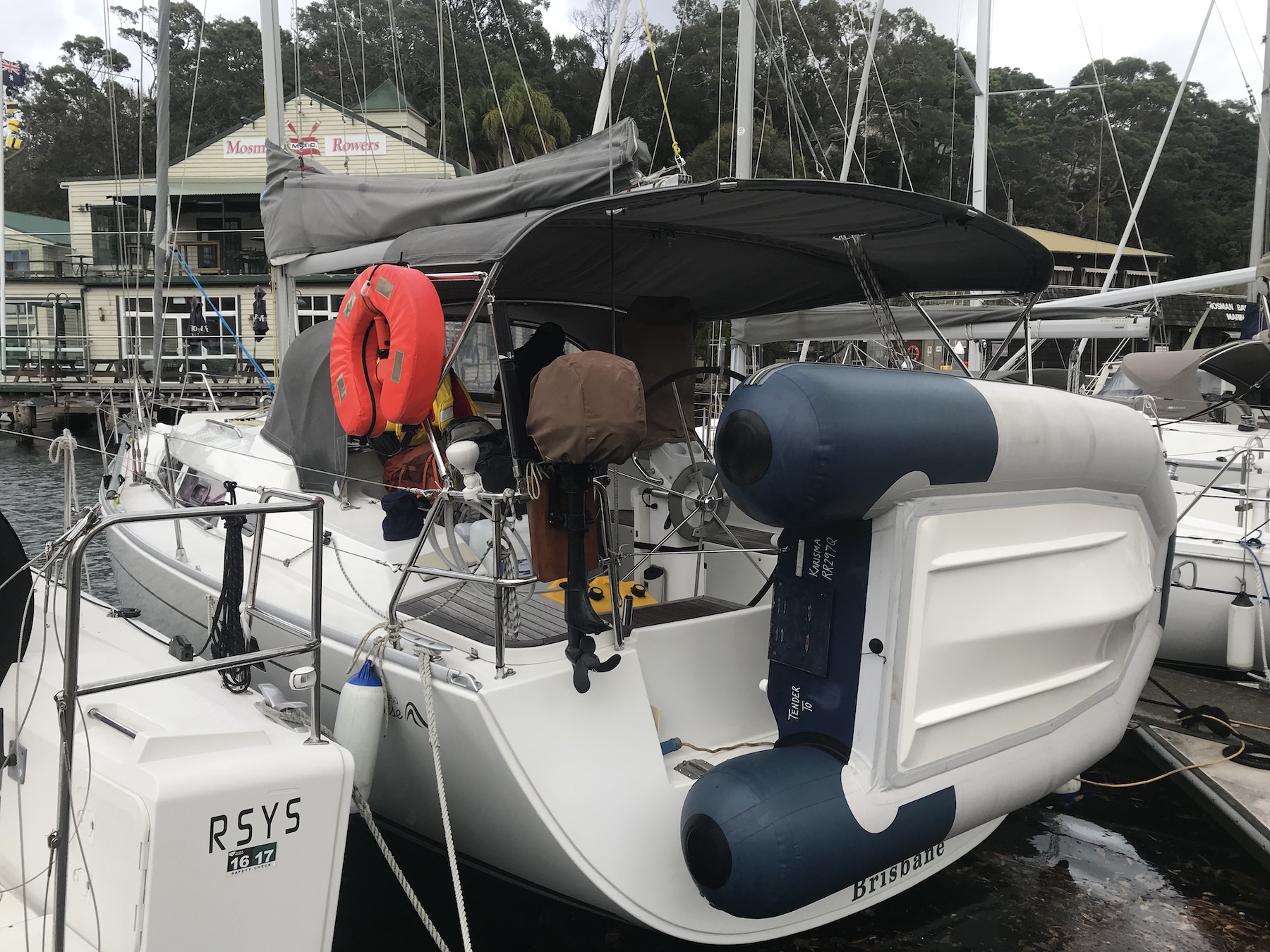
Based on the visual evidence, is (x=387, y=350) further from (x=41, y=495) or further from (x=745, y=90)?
A: (x=41, y=495)

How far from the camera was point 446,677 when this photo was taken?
277cm

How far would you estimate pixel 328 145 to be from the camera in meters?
23.7

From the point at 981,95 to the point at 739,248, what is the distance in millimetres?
9652

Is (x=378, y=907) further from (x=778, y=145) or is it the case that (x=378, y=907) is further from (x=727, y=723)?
(x=778, y=145)

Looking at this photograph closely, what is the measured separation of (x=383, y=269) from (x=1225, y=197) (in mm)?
43625

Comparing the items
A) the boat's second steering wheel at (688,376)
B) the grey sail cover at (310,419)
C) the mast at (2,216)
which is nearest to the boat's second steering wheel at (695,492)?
the boat's second steering wheel at (688,376)

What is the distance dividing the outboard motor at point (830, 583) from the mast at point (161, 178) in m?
4.44

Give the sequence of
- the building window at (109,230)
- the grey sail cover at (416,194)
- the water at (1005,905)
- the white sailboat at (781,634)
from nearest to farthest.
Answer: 1. the white sailboat at (781,634)
2. the water at (1005,905)
3. the grey sail cover at (416,194)
4. the building window at (109,230)

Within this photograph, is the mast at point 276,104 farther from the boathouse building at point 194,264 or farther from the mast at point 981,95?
the boathouse building at point 194,264

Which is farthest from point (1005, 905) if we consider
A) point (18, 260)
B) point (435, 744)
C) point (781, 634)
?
point (18, 260)

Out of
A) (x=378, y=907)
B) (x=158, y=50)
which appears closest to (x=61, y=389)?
(x=158, y=50)

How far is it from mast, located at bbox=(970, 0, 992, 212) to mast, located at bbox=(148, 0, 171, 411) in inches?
361

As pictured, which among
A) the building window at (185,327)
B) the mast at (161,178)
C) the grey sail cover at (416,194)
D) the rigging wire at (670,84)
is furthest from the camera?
the building window at (185,327)

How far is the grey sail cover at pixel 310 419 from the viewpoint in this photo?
4.25 meters
